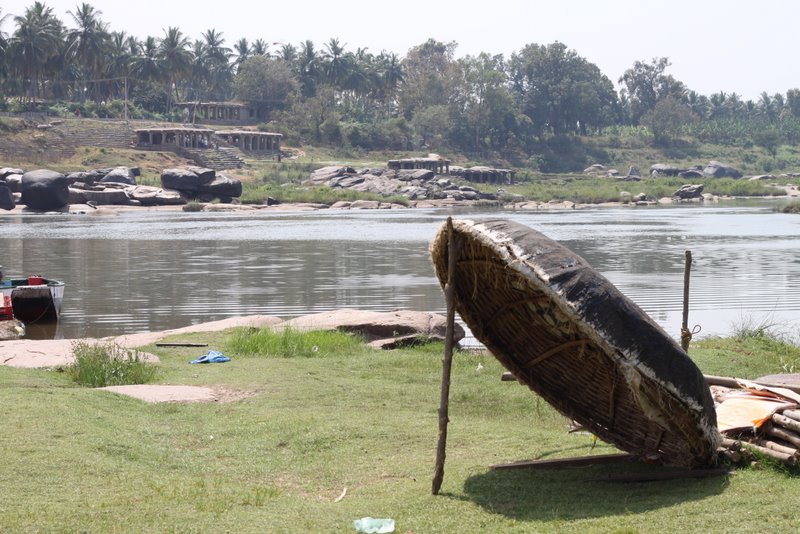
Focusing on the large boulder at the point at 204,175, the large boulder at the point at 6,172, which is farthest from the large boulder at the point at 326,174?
the large boulder at the point at 6,172

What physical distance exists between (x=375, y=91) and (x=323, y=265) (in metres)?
94.7

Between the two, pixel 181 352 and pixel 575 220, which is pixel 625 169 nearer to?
pixel 575 220

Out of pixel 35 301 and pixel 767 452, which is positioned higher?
pixel 767 452

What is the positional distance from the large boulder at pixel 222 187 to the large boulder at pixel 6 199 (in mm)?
12504

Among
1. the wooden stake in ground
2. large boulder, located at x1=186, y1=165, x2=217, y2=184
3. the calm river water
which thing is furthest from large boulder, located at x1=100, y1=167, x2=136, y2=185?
the wooden stake in ground

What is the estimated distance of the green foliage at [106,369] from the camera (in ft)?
40.3

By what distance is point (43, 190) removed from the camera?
213ft

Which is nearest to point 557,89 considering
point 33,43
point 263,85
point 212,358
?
point 263,85

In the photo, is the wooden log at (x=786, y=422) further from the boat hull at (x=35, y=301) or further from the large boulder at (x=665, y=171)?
the large boulder at (x=665, y=171)

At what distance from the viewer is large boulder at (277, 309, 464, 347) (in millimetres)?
15812

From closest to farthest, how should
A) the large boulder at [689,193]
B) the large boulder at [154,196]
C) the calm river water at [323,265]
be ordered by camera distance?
the calm river water at [323,265] < the large boulder at [154,196] < the large boulder at [689,193]

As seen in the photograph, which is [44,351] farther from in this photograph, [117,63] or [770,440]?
[117,63]

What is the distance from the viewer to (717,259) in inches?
1353

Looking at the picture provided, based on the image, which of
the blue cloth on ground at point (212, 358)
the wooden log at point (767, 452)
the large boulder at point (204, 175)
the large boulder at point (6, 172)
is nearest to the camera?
the wooden log at point (767, 452)
